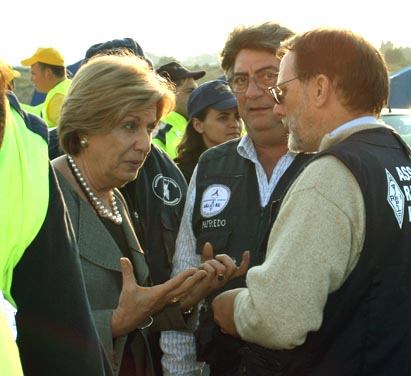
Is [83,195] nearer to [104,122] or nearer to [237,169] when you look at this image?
[104,122]

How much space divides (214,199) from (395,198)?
1.21 m

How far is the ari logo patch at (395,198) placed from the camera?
2203mm

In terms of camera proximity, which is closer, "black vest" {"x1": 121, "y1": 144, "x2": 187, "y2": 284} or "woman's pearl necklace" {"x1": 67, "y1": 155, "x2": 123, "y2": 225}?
"woman's pearl necklace" {"x1": 67, "y1": 155, "x2": 123, "y2": 225}

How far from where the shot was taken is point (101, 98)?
10.3 feet

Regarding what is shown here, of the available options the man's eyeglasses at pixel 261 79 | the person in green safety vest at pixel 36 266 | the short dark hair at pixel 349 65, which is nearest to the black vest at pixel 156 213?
the man's eyeglasses at pixel 261 79

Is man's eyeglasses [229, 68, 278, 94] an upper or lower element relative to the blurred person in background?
upper

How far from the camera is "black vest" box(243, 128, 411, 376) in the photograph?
7.13 ft

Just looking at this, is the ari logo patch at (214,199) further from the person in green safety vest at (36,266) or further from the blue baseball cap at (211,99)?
the blue baseball cap at (211,99)

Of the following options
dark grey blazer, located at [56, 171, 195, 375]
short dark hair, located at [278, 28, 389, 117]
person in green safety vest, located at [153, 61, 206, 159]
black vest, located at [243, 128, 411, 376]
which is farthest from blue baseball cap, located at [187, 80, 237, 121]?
black vest, located at [243, 128, 411, 376]

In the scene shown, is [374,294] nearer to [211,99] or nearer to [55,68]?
[211,99]

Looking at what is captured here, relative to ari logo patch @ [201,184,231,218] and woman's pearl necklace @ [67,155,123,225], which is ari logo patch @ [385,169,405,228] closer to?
ari logo patch @ [201,184,231,218]

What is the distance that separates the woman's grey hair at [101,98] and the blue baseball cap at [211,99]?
6.94ft

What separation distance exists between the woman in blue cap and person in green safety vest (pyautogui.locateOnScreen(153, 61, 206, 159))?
120cm

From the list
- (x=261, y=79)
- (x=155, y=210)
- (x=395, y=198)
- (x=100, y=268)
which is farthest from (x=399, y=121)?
(x=395, y=198)
